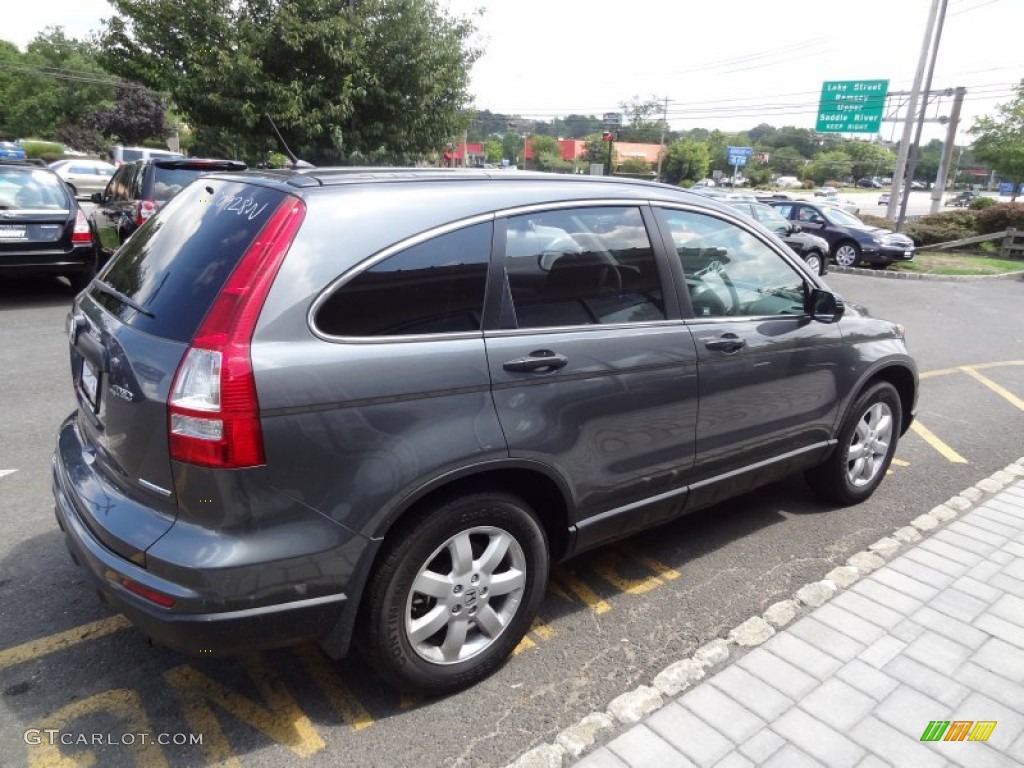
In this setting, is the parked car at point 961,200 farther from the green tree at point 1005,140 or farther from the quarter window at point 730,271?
the quarter window at point 730,271

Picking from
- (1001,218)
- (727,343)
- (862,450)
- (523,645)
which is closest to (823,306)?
(727,343)

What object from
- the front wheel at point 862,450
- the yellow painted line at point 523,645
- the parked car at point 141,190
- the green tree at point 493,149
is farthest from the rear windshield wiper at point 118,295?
the green tree at point 493,149

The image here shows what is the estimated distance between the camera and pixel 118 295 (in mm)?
2514

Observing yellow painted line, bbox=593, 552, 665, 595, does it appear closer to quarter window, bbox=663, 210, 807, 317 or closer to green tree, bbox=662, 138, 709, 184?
quarter window, bbox=663, 210, 807, 317

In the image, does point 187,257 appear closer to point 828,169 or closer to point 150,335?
point 150,335

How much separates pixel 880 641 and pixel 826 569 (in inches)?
26.0

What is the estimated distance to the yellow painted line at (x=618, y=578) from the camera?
3.31 m

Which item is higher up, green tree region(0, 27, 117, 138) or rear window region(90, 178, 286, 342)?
green tree region(0, 27, 117, 138)

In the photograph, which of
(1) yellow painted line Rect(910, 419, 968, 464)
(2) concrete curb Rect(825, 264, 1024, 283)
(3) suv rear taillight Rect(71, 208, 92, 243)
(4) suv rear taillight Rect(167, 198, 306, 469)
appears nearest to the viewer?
(4) suv rear taillight Rect(167, 198, 306, 469)

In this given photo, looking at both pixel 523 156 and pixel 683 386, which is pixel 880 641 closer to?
pixel 683 386

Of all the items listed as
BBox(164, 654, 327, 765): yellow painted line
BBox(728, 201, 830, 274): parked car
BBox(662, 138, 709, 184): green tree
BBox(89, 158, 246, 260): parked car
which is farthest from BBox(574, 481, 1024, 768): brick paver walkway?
BBox(662, 138, 709, 184): green tree

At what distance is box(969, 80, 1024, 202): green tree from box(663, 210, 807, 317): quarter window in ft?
112

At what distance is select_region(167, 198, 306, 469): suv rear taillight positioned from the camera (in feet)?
6.41

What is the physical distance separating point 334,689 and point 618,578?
1.44m
